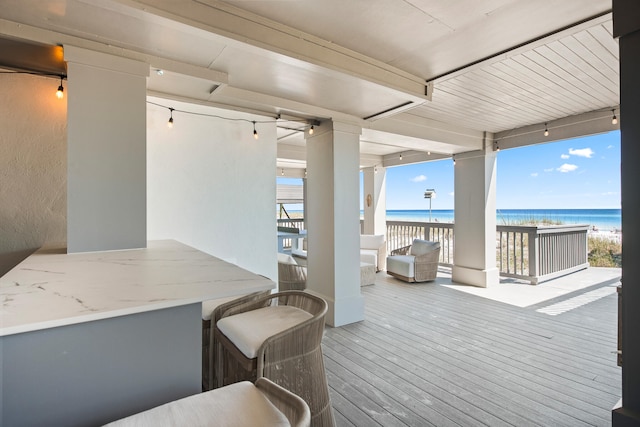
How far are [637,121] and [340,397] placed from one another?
86.7 inches

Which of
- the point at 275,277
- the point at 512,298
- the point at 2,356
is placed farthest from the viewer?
the point at 512,298

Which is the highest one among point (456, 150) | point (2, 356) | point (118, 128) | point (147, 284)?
point (456, 150)

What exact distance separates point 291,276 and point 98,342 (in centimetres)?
347

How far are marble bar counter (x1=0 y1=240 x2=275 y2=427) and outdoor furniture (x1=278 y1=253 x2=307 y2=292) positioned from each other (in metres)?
3.10

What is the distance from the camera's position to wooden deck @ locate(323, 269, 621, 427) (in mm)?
1978

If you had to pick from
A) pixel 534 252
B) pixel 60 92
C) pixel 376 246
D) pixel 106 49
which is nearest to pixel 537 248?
pixel 534 252

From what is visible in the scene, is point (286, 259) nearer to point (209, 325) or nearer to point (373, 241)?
point (373, 241)

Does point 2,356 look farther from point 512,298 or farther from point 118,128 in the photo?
point 512,298

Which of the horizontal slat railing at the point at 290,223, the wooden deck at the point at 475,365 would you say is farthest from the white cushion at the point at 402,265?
the horizontal slat railing at the point at 290,223

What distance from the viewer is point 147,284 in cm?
110

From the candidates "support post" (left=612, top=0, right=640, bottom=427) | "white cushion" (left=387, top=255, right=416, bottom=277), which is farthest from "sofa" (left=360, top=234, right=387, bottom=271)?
"support post" (left=612, top=0, right=640, bottom=427)

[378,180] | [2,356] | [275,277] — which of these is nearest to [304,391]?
[2,356]

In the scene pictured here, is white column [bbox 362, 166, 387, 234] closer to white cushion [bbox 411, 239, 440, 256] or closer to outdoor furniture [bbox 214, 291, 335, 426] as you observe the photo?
white cushion [bbox 411, 239, 440, 256]

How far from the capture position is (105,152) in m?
1.87
